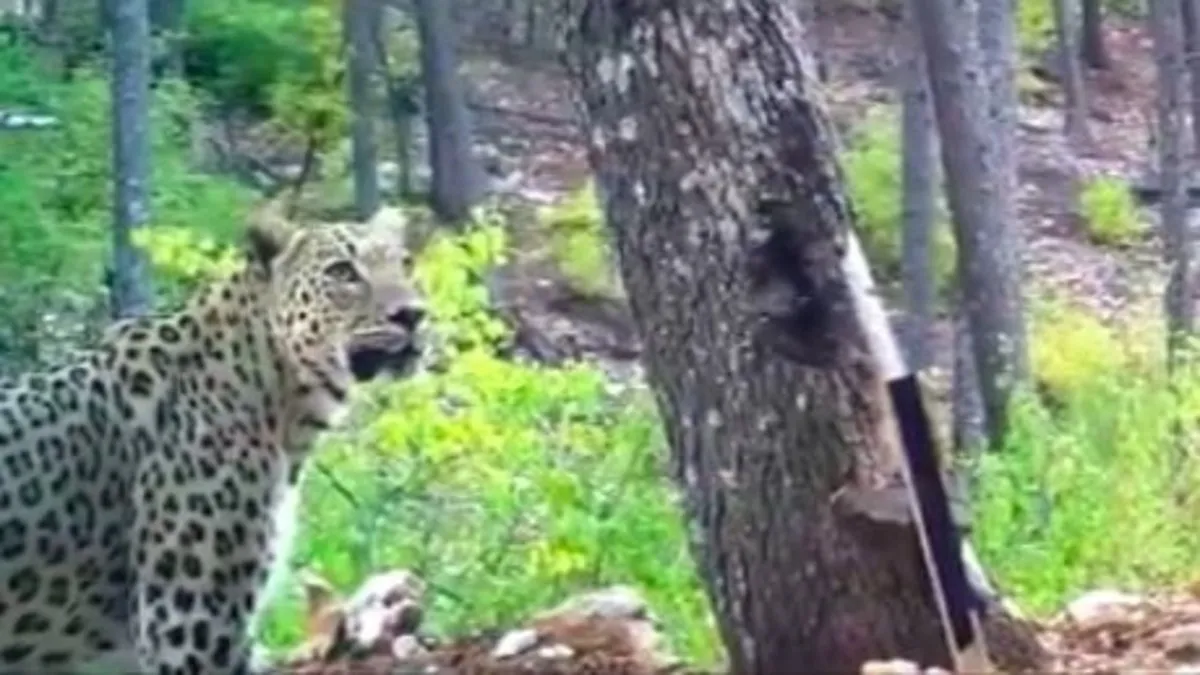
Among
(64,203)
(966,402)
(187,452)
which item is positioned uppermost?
(64,203)

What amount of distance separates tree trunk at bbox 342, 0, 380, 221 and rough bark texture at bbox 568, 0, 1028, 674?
23036 millimetres

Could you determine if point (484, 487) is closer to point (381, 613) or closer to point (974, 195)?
point (381, 613)

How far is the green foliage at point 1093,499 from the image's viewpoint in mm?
11992

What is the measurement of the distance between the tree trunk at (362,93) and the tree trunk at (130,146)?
1112cm

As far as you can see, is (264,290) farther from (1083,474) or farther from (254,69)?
(254,69)

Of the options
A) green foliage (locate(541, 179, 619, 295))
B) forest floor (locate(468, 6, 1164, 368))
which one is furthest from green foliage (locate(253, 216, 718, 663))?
green foliage (locate(541, 179, 619, 295))

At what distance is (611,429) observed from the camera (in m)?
14.4

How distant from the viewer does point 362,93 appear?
31.7 meters

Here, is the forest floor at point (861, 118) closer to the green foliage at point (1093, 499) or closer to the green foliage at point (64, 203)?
the green foliage at point (64, 203)

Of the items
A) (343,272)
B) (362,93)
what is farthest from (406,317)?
(362,93)

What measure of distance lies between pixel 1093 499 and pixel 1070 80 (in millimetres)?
33865

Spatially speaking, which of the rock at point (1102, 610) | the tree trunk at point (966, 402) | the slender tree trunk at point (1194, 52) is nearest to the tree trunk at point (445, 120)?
the slender tree trunk at point (1194, 52)

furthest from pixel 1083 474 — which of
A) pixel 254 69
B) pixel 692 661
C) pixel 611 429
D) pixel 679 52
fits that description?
pixel 254 69

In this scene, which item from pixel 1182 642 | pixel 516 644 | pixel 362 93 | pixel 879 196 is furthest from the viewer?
pixel 879 196
